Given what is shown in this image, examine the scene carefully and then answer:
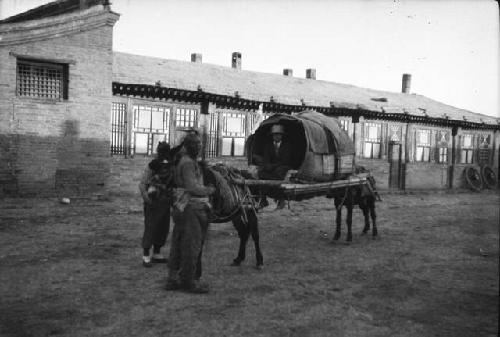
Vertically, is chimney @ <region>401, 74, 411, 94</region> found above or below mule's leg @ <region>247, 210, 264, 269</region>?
above

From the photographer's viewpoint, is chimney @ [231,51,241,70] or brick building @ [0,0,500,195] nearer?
brick building @ [0,0,500,195]

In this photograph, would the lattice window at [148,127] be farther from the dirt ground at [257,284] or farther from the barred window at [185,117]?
the dirt ground at [257,284]

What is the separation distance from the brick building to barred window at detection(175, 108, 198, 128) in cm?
4

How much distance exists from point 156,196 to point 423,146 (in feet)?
62.6

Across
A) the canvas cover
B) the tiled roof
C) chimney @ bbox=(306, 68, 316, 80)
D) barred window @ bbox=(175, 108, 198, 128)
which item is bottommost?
the canvas cover

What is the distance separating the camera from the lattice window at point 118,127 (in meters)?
13.2

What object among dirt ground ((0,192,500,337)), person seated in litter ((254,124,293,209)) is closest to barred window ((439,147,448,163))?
dirt ground ((0,192,500,337))

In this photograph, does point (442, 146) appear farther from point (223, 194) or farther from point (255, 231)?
point (223, 194)

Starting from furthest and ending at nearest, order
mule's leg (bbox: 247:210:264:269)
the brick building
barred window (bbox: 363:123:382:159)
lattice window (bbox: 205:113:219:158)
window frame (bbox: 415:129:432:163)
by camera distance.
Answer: window frame (bbox: 415:129:432:163), barred window (bbox: 363:123:382:159), lattice window (bbox: 205:113:219:158), the brick building, mule's leg (bbox: 247:210:264:269)

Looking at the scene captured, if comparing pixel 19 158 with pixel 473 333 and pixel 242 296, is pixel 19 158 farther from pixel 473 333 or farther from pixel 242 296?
pixel 473 333

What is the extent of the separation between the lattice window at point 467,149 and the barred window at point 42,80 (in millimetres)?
20859

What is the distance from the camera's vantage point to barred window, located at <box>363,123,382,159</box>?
19.8 m

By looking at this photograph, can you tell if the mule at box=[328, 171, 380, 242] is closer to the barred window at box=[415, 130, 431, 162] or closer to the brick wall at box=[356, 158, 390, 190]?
the brick wall at box=[356, 158, 390, 190]

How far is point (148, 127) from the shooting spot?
13.9 meters
